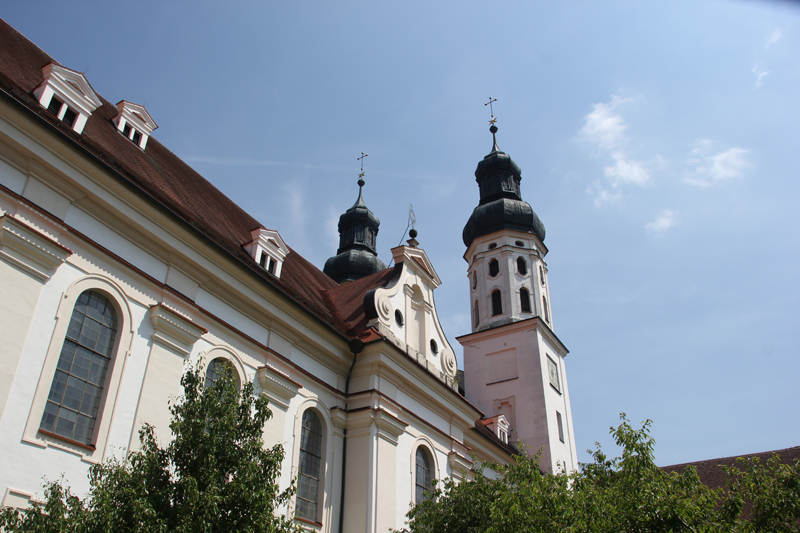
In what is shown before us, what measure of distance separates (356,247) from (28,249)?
99.4ft

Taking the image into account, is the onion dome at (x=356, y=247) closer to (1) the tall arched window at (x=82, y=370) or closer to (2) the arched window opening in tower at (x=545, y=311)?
(2) the arched window opening in tower at (x=545, y=311)

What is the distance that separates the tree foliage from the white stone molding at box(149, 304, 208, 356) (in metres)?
6.19

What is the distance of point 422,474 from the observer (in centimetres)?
1969

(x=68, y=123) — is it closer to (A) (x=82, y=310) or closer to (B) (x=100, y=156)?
(B) (x=100, y=156)

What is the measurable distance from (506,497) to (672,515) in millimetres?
2931

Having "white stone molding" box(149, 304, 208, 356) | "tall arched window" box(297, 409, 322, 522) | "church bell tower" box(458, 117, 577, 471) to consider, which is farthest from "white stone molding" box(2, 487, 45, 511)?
"church bell tower" box(458, 117, 577, 471)

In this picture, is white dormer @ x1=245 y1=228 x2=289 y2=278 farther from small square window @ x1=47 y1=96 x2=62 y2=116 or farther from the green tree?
the green tree

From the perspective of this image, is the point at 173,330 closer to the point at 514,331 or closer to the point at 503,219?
the point at 514,331

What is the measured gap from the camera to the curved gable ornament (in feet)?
65.6

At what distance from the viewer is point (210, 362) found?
14.4 meters

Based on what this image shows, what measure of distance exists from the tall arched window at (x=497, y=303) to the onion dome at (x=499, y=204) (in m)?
3.80

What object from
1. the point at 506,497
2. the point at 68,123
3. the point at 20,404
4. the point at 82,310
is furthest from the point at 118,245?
the point at 506,497

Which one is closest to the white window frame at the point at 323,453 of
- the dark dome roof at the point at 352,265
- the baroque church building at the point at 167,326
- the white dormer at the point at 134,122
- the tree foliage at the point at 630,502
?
the baroque church building at the point at 167,326

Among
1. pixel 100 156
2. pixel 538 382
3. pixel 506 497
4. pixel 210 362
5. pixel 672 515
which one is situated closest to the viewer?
pixel 672 515
